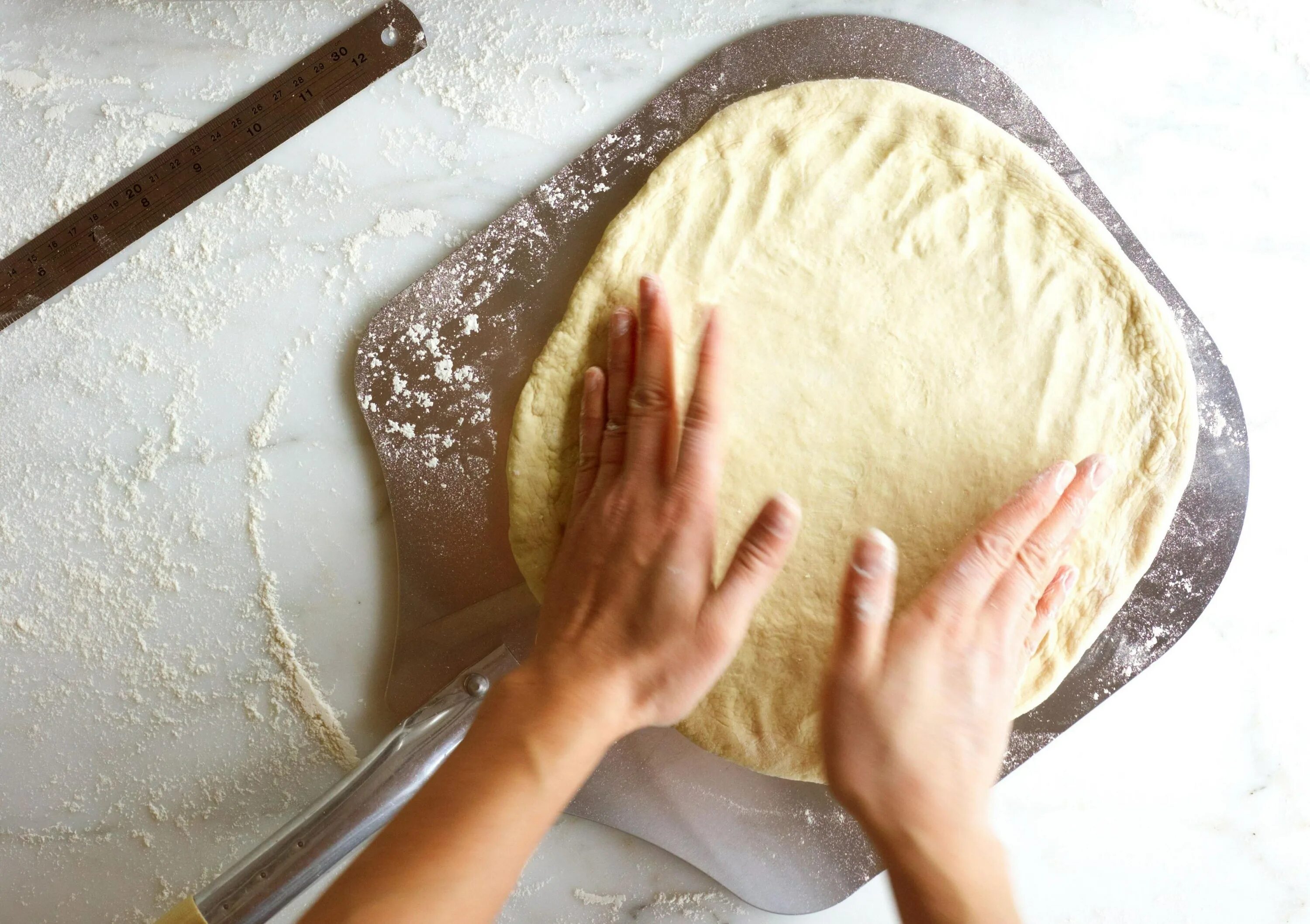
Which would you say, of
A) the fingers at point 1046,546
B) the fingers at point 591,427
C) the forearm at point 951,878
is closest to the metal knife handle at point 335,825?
the fingers at point 591,427

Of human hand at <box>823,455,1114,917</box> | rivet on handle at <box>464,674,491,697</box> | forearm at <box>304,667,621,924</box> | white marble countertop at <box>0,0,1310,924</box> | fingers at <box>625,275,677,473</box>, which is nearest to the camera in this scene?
forearm at <box>304,667,621,924</box>

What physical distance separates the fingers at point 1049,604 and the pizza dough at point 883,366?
7cm

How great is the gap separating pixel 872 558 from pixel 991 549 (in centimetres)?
19

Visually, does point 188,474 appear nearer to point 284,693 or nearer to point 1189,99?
point 284,693

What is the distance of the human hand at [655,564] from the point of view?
0.98m

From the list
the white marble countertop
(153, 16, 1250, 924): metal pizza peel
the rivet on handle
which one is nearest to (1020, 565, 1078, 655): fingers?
(153, 16, 1250, 924): metal pizza peel

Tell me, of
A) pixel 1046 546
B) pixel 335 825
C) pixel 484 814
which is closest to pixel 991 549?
pixel 1046 546

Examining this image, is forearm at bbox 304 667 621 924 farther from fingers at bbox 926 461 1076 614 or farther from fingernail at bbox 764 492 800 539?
fingers at bbox 926 461 1076 614

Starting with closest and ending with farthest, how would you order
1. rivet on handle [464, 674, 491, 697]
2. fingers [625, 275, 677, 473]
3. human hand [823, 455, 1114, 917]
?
human hand [823, 455, 1114, 917]
fingers [625, 275, 677, 473]
rivet on handle [464, 674, 491, 697]

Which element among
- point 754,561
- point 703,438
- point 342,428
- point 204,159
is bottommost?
point 754,561

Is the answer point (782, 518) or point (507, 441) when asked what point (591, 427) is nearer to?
point (507, 441)

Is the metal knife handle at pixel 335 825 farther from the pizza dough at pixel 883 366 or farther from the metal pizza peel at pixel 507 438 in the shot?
the pizza dough at pixel 883 366

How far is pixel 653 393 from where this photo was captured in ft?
3.57

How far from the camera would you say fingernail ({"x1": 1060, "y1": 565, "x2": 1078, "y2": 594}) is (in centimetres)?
110
